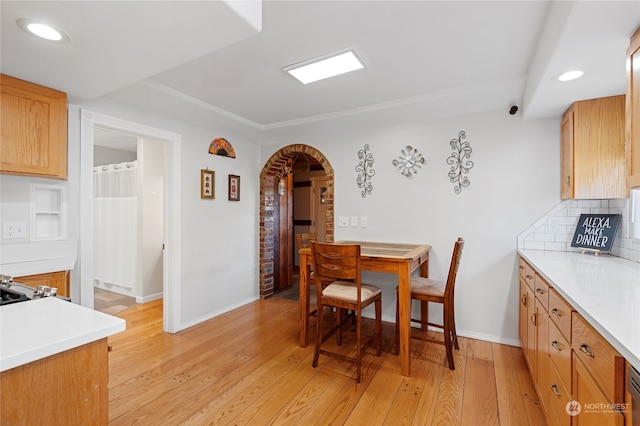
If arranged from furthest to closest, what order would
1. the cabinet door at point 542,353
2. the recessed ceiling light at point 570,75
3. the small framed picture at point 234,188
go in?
the small framed picture at point 234,188 < the recessed ceiling light at point 570,75 < the cabinet door at point 542,353

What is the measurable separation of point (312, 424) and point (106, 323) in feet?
4.42

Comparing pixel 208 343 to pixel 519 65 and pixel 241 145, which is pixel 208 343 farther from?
pixel 519 65

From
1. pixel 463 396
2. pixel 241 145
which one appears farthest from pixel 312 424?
pixel 241 145

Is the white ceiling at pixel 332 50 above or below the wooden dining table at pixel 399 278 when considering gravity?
above

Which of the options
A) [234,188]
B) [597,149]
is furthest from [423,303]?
[234,188]

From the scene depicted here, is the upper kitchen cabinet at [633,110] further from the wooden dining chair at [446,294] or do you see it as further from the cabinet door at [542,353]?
the wooden dining chair at [446,294]

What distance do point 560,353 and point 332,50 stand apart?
83.4 inches

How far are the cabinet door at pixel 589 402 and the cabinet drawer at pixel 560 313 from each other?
127 millimetres

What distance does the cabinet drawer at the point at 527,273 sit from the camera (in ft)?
6.75

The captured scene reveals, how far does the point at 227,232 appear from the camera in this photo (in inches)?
146

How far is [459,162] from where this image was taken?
2.96 meters

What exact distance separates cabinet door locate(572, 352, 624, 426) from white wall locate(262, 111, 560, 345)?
1741 mm

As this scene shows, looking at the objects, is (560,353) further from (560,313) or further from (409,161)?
(409,161)

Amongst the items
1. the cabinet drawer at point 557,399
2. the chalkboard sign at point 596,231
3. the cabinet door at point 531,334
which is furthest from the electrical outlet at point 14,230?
the chalkboard sign at point 596,231
